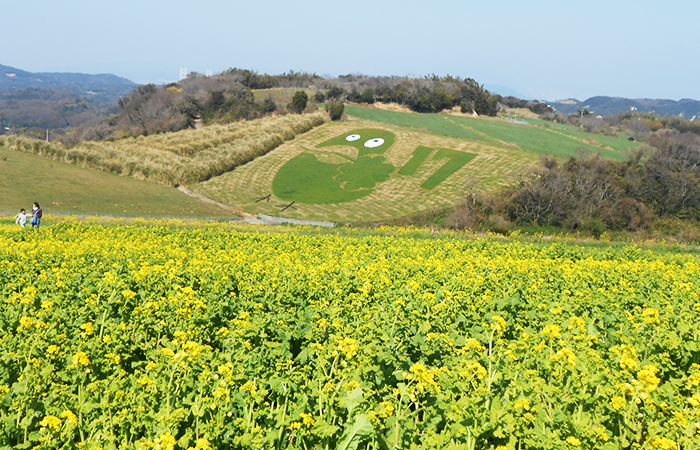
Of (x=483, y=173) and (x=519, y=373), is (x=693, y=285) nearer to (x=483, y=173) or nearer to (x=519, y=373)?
(x=519, y=373)

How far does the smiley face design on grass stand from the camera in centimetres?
6544

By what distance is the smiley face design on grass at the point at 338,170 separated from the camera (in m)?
65.4

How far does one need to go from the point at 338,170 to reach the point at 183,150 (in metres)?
28.4

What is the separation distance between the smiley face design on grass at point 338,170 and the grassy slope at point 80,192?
13.2m

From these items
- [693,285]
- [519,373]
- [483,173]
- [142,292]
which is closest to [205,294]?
[142,292]

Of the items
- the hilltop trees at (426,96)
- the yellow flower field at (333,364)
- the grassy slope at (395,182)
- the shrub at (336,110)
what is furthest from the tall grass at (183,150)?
the yellow flower field at (333,364)

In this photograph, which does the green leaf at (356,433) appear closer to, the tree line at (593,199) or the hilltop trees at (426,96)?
the tree line at (593,199)

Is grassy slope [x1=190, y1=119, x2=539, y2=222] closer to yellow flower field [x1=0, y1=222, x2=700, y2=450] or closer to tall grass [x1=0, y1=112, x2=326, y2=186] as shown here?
tall grass [x1=0, y1=112, x2=326, y2=186]

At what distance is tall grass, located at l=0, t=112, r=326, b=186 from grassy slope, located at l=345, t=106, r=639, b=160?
17416mm

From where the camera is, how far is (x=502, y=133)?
100312 mm

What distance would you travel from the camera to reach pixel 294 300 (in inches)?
417

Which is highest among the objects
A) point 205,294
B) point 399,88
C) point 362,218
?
point 399,88

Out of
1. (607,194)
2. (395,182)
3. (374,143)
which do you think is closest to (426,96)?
(374,143)

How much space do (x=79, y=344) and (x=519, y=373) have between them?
6.48 m
